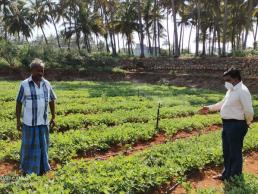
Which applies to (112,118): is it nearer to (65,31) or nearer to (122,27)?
(122,27)

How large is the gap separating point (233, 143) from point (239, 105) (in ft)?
2.31

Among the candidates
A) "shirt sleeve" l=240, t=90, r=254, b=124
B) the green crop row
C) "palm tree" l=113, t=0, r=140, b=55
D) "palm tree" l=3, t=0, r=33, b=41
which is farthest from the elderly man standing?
"palm tree" l=3, t=0, r=33, b=41

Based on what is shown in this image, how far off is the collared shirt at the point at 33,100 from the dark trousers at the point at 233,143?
3.36m

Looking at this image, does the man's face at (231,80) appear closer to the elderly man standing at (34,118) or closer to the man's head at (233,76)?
the man's head at (233,76)

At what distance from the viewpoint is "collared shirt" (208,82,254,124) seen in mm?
6641

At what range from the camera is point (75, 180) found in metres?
5.70

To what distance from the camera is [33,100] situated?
22.0 ft

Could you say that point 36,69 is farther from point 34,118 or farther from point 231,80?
point 231,80

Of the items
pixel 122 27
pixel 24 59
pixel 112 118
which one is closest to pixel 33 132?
pixel 112 118

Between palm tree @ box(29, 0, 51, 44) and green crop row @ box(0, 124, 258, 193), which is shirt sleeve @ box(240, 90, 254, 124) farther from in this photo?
palm tree @ box(29, 0, 51, 44)

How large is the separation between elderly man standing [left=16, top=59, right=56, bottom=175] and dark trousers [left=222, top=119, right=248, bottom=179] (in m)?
3.35

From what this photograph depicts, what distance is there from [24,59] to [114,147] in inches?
952

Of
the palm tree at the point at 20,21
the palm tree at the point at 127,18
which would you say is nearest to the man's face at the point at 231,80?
the palm tree at the point at 127,18

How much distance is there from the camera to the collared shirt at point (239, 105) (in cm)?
664
